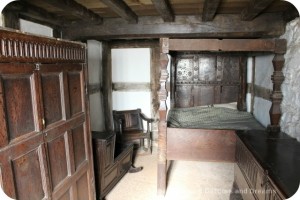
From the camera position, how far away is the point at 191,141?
2520mm

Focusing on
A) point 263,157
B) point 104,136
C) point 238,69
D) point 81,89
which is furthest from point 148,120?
point 263,157

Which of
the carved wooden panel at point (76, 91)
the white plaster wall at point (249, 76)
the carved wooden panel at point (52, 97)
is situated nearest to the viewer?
the carved wooden panel at point (52, 97)

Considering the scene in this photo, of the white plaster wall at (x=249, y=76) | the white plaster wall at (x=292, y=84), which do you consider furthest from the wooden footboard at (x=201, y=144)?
the white plaster wall at (x=249, y=76)

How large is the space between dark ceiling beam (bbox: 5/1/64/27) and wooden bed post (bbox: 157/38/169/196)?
1260 mm

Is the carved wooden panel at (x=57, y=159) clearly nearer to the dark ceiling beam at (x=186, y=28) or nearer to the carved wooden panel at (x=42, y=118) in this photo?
the carved wooden panel at (x=42, y=118)

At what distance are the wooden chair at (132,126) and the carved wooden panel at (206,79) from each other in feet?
2.56

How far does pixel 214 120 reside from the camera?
116 inches

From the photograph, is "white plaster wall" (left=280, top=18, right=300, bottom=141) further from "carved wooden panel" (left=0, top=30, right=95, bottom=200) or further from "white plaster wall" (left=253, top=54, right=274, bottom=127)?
"carved wooden panel" (left=0, top=30, right=95, bottom=200)

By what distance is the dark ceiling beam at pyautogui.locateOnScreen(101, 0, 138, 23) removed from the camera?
1861 millimetres

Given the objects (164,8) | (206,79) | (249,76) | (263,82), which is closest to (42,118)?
(164,8)

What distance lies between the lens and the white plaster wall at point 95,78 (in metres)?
3.82

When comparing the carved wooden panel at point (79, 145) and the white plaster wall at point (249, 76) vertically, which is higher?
the white plaster wall at point (249, 76)

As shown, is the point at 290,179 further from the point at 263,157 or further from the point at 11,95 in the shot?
the point at 11,95

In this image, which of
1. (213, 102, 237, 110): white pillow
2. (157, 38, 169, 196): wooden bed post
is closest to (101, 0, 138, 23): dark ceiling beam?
(157, 38, 169, 196): wooden bed post
